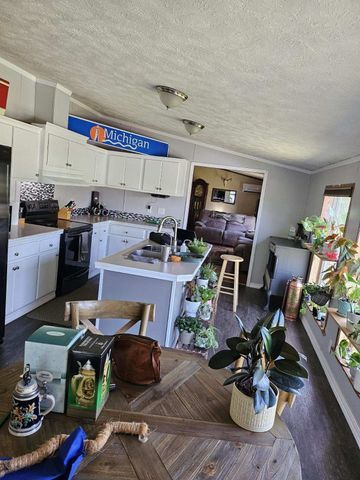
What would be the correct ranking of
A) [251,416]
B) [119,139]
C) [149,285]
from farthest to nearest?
1. [119,139]
2. [149,285]
3. [251,416]

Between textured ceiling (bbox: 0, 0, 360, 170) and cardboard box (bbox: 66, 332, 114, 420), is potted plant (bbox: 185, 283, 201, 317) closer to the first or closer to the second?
textured ceiling (bbox: 0, 0, 360, 170)

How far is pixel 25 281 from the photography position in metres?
3.52

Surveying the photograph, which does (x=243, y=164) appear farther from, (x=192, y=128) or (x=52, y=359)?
(x=52, y=359)

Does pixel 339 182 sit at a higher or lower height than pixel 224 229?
higher

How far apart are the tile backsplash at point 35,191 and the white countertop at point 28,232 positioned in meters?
0.48

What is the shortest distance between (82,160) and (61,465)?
15.2ft

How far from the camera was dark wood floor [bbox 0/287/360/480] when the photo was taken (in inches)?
81.6

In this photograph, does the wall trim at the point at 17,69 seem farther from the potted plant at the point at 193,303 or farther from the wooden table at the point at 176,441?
the wooden table at the point at 176,441

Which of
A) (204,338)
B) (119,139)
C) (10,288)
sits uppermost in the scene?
(119,139)

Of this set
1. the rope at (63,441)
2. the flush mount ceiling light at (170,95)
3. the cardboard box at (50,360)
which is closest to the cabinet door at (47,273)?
the flush mount ceiling light at (170,95)

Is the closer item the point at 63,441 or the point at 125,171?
the point at 63,441

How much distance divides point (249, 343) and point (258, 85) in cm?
174

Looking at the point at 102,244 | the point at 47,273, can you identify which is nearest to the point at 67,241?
the point at 47,273

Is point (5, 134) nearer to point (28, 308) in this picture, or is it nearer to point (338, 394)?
point (28, 308)
